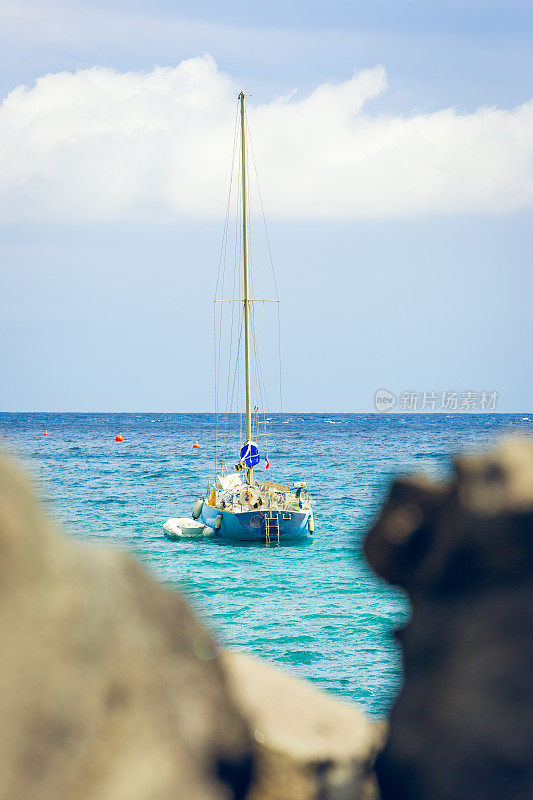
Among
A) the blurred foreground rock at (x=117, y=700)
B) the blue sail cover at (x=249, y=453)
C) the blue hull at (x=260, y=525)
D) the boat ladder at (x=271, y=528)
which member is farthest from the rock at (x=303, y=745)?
the blue sail cover at (x=249, y=453)

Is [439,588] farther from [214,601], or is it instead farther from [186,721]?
[214,601]

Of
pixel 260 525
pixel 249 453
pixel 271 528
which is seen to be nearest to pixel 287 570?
pixel 260 525

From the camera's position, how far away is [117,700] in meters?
2.29

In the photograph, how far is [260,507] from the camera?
27.6m

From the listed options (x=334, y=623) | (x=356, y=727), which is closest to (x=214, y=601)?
(x=334, y=623)

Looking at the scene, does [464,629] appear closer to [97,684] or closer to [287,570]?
[97,684]

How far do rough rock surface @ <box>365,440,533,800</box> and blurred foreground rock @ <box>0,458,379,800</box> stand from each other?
0.31m

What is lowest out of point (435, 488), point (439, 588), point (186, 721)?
point (186, 721)

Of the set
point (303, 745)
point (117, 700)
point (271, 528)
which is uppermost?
point (117, 700)

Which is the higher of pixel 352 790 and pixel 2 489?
pixel 2 489

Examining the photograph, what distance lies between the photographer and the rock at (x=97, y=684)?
85.8 inches

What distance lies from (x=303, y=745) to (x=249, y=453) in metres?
25.4

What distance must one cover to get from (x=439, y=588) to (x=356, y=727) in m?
0.61

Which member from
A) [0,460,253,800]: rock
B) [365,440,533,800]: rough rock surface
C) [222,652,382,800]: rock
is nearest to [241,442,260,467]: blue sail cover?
[222,652,382,800]: rock
